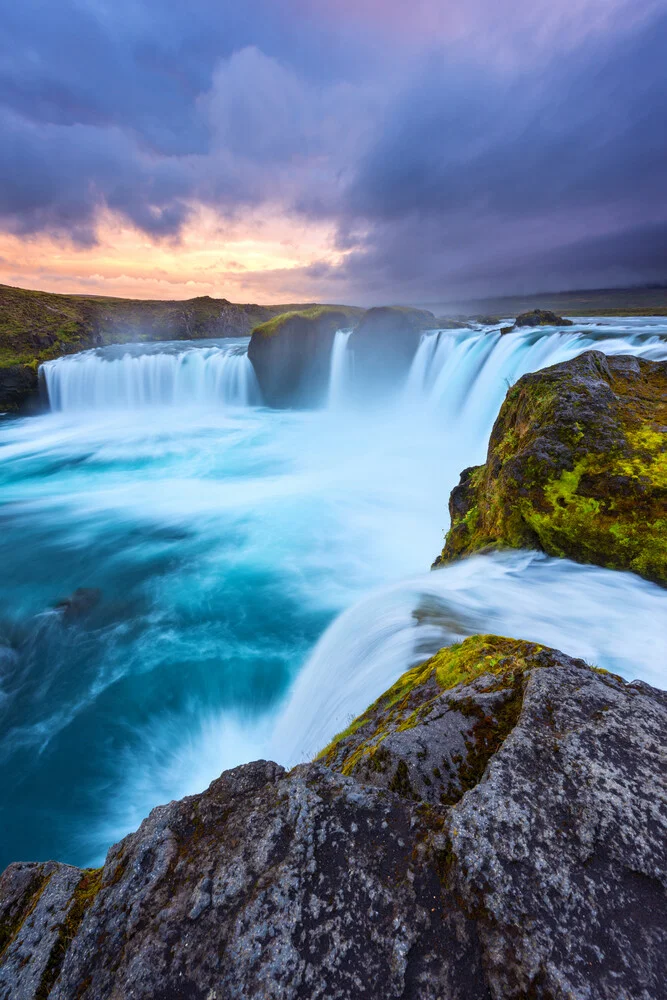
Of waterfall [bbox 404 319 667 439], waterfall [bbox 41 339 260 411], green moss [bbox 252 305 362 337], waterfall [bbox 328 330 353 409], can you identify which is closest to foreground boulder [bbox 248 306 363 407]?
green moss [bbox 252 305 362 337]

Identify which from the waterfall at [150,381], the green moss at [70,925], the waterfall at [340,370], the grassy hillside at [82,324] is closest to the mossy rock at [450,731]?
the green moss at [70,925]

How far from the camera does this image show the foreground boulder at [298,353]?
31.9m

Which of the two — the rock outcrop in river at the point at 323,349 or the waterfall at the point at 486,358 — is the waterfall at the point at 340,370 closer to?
the rock outcrop in river at the point at 323,349

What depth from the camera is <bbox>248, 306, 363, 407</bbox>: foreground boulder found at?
31853 mm

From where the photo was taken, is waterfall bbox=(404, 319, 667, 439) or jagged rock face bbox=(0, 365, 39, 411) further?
jagged rock face bbox=(0, 365, 39, 411)

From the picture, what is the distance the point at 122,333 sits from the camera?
222ft

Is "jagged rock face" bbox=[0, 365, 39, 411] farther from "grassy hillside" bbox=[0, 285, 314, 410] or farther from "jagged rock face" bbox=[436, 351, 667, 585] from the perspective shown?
"jagged rock face" bbox=[436, 351, 667, 585]

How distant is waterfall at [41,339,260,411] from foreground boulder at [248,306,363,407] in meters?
3.33

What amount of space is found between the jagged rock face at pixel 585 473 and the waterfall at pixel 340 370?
24.8 m

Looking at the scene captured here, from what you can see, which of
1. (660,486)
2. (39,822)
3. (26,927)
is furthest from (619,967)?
(39,822)

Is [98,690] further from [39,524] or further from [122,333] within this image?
[122,333]

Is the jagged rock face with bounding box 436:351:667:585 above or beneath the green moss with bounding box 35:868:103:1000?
above

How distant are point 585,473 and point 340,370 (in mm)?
27835

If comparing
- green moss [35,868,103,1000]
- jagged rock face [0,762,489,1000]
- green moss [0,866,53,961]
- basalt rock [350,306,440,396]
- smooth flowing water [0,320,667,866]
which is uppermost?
basalt rock [350,306,440,396]
